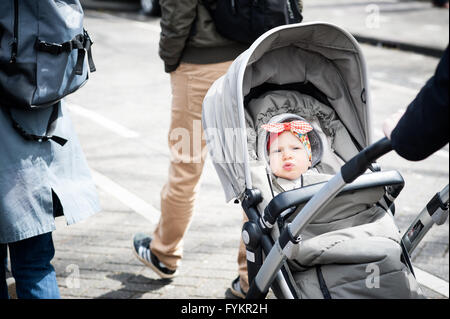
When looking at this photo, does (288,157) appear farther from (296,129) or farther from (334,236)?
(334,236)

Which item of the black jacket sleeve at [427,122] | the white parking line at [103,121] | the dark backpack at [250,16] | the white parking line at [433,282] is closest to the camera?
the black jacket sleeve at [427,122]

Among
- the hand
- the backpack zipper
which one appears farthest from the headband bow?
the backpack zipper

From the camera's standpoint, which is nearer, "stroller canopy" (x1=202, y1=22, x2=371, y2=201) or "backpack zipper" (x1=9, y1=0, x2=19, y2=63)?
"backpack zipper" (x1=9, y1=0, x2=19, y2=63)

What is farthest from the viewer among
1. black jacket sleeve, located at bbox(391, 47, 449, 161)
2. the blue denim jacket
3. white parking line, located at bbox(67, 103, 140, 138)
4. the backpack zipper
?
white parking line, located at bbox(67, 103, 140, 138)

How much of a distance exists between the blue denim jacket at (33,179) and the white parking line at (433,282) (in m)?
2.26

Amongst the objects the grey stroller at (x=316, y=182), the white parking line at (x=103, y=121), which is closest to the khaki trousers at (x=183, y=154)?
the grey stroller at (x=316, y=182)

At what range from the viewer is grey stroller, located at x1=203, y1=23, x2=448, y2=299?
8.32 ft

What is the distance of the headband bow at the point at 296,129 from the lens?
9.78 ft

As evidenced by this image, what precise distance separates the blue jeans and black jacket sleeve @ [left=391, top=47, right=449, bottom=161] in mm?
1713

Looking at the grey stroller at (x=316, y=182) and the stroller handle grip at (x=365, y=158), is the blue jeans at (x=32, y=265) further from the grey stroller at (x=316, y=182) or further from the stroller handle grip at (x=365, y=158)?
the stroller handle grip at (x=365, y=158)

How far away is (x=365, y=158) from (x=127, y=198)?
3427mm

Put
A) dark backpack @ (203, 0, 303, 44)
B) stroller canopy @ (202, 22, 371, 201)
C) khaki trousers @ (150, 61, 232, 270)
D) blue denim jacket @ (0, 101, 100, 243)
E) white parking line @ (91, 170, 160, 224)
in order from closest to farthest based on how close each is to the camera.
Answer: blue denim jacket @ (0, 101, 100, 243), stroller canopy @ (202, 22, 371, 201), dark backpack @ (203, 0, 303, 44), khaki trousers @ (150, 61, 232, 270), white parking line @ (91, 170, 160, 224)

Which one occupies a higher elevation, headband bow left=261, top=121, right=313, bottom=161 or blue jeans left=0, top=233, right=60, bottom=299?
headband bow left=261, top=121, right=313, bottom=161

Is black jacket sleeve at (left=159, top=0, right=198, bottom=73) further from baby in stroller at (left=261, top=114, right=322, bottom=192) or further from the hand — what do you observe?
the hand
